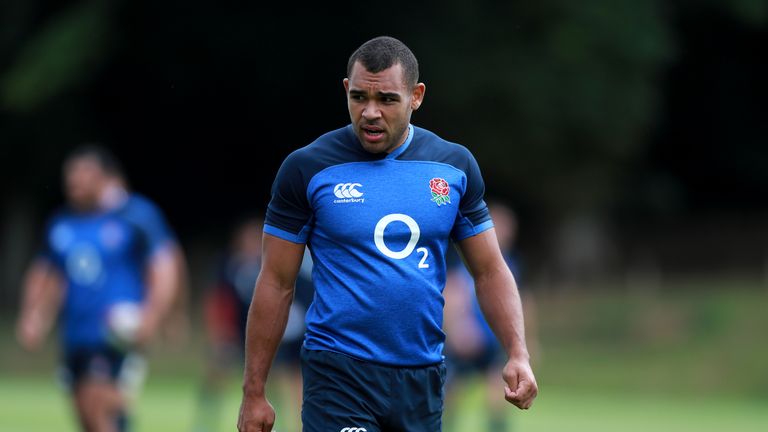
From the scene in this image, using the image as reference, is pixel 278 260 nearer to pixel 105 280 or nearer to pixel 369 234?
pixel 369 234

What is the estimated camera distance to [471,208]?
6.76 meters

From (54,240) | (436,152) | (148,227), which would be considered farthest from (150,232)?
(436,152)

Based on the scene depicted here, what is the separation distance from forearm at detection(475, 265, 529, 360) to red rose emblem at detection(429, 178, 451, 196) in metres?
0.46

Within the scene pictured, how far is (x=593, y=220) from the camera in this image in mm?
36438

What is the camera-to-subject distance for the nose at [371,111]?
646 cm

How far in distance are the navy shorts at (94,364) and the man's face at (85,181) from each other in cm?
110

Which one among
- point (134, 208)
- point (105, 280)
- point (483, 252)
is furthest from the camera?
point (134, 208)

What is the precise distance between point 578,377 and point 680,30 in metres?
10.4

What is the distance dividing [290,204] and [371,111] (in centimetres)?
54

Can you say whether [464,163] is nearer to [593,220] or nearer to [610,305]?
[610,305]

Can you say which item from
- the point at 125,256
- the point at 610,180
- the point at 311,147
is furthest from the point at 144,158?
the point at 311,147

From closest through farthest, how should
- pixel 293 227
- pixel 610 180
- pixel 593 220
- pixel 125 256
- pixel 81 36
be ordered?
pixel 293 227, pixel 125 256, pixel 81 36, pixel 610 180, pixel 593 220

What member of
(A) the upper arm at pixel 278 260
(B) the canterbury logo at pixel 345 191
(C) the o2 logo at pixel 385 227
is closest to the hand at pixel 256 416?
(A) the upper arm at pixel 278 260

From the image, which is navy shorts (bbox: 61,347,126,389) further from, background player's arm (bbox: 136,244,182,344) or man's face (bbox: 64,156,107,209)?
man's face (bbox: 64,156,107,209)
